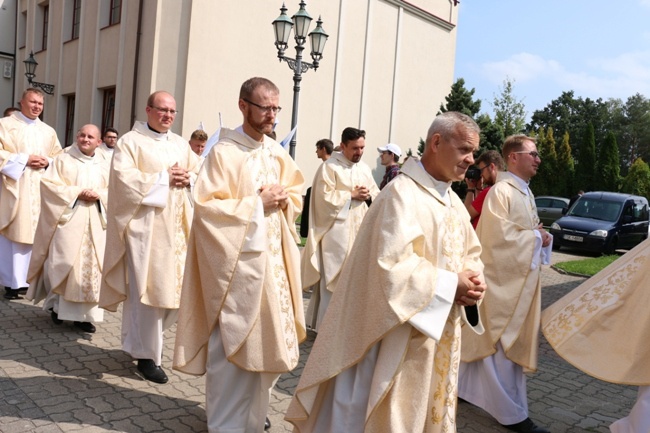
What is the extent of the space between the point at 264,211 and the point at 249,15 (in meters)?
13.9

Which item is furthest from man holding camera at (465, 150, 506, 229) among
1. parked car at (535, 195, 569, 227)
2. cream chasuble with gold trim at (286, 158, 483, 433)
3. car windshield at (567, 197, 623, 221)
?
parked car at (535, 195, 569, 227)

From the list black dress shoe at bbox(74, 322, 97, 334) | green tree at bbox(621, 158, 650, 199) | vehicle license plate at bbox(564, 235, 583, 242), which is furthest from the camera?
green tree at bbox(621, 158, 650, 199)

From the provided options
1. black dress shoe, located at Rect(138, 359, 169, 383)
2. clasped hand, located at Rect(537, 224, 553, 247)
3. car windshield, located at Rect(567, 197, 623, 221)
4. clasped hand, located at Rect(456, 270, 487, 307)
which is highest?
car windshield, located at Rect(567, 197, 623, 221)

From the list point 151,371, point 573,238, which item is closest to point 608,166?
point 573,238

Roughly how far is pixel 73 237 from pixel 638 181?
34.7 meters

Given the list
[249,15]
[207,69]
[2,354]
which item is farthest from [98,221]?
[249,15]

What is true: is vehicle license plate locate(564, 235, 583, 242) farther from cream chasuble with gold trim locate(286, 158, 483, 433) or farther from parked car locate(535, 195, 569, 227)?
cream chasuble with gold trim locate(286, 158, 483, 433)

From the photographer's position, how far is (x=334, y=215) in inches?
271

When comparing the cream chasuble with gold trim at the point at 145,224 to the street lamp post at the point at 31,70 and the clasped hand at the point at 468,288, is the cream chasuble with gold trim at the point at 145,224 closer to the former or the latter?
the clasped hand at the point at 468,288

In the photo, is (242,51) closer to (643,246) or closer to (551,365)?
(551,365)

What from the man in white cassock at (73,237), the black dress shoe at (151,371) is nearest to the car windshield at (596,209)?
the man in white cassock at (73,237)

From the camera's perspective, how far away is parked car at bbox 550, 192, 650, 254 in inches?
694

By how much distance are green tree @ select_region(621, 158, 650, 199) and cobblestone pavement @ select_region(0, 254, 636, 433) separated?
3172cm

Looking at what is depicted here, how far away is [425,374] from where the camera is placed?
282 cm
